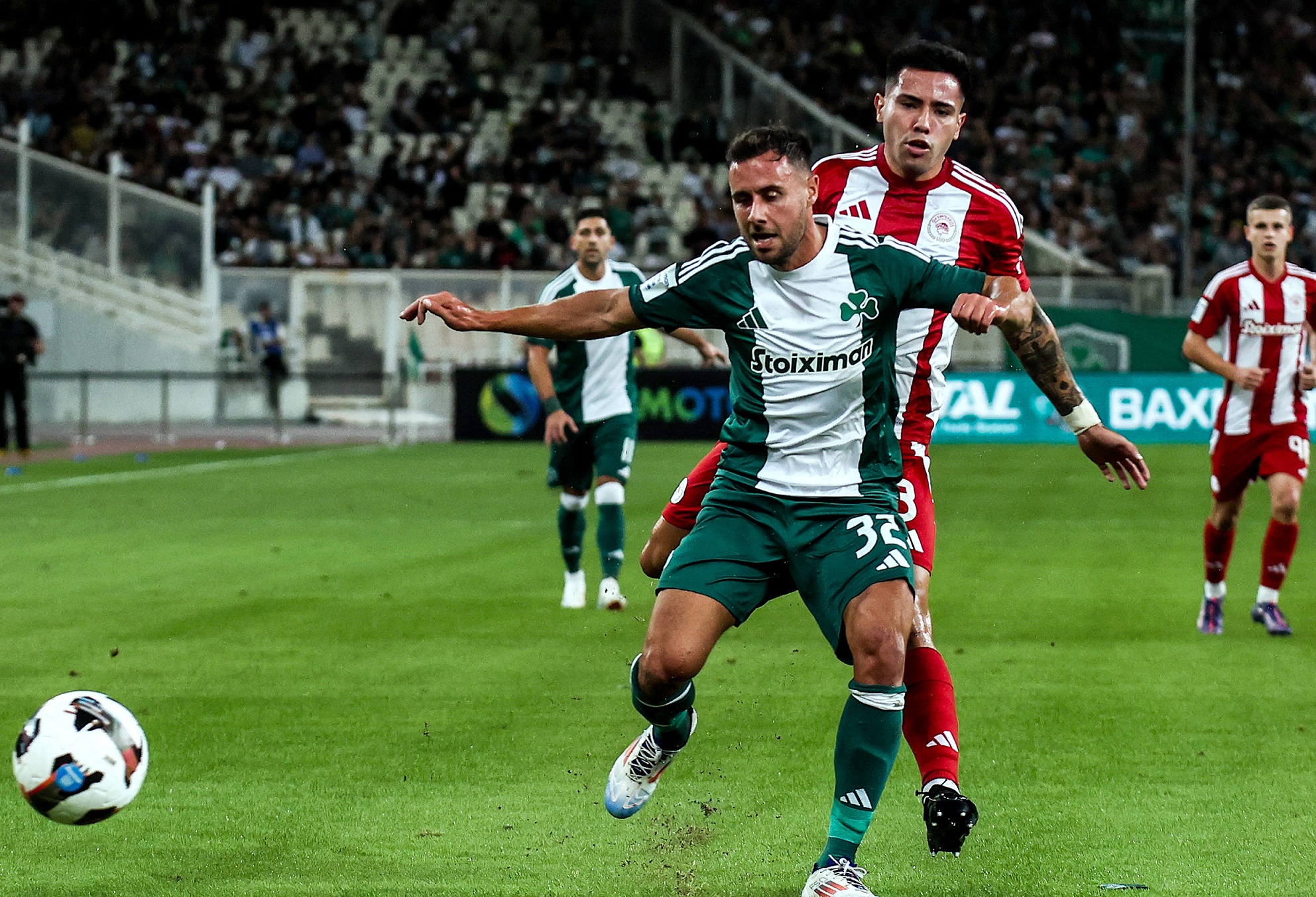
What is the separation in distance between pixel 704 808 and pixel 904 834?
65cm

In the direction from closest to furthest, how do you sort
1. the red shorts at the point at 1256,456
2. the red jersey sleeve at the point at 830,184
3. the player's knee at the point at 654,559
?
the red jersey sleeve at the point at 830,184 → the player's knee at the point at 654,559 → the red shorts at the point at 1256,456

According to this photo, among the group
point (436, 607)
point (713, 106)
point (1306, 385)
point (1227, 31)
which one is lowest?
point (436, 607)

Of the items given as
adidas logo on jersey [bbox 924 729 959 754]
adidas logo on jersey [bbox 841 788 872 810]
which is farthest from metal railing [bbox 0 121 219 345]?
adidas logo on jersey [bbox 841 788 872 810]

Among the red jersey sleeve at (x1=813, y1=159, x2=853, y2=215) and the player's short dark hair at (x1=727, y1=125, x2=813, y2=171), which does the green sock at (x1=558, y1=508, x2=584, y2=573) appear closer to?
the red jersey sleeve at (x1=813, y1=159, x2=853, y2=215)

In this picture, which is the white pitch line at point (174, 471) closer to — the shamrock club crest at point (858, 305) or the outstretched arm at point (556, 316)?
the outstretched arm at point (556, 316)

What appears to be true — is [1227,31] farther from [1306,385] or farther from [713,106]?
[1306,385]

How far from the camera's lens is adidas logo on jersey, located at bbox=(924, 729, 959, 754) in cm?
471

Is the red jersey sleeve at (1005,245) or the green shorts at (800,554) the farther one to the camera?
the red jersey sleeve at (1005,245)

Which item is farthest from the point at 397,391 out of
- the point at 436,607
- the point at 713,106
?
the point at 436,607

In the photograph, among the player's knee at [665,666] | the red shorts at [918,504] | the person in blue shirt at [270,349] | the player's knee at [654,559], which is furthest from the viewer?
the person in blue shirt at [270,349]

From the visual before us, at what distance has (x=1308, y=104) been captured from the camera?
126 ft

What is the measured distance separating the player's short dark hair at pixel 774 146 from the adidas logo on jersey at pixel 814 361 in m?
0.52

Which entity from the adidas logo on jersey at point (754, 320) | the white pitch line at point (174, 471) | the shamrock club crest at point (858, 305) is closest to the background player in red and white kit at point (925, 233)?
the shamrock club crest at point (858, 305)

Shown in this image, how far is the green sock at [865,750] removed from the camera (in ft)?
14.4
